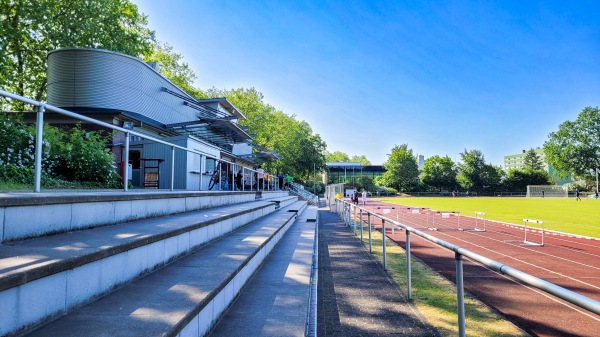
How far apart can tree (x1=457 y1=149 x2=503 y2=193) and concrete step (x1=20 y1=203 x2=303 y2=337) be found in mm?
90717

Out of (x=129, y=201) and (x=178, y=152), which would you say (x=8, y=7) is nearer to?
(x=178, y=152)

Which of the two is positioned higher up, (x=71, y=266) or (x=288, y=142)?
(x=288, y=142)

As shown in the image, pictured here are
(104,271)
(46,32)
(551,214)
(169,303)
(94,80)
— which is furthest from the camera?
(551,214)

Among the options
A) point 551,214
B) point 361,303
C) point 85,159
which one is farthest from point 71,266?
point 551,214

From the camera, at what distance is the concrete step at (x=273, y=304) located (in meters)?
2.96

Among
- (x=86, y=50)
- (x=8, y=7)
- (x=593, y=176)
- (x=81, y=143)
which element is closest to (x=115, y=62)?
(x=86, y=50)

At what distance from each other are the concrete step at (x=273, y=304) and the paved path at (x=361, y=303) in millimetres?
557

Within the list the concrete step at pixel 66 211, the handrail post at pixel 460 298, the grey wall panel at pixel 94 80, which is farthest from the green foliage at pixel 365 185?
the handrail post at pixel 460 298

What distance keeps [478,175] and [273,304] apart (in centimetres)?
9211

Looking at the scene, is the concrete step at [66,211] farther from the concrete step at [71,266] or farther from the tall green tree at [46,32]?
the tall green tree at [46,32]

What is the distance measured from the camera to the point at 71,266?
2193 millimetres

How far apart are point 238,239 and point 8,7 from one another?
2047cm

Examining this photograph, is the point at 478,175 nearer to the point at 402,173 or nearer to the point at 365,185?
the point at 402,173

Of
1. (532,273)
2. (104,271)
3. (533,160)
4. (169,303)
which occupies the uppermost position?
(533,160)
